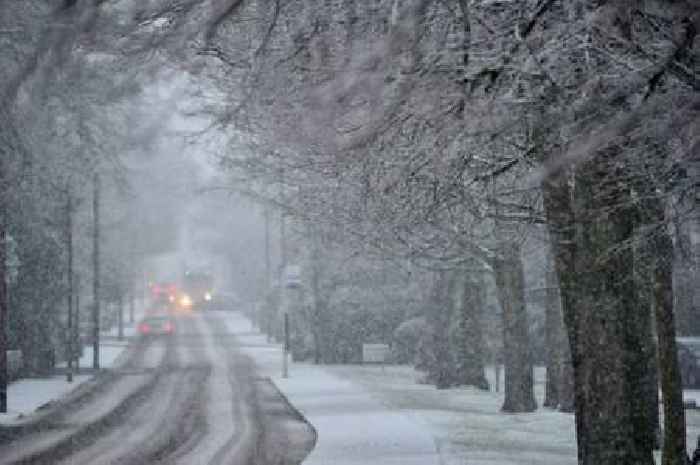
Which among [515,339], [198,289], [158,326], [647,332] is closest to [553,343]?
[515,339]

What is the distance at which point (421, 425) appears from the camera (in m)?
22.0

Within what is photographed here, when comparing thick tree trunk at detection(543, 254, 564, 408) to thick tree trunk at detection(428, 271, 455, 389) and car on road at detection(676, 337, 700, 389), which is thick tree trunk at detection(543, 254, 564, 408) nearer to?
thick tree trunk at detection(428, 271, 455, 389)

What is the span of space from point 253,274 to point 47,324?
164 ft

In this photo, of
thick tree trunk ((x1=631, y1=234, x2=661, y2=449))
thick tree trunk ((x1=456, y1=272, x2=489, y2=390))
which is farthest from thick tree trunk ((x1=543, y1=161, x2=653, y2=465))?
thick tree trunk ((x1=456, y1=272, x2=489, y2=390))

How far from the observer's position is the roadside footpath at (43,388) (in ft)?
88.2

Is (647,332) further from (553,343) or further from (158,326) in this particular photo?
(158,326)

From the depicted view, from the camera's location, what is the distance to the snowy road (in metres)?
19.0

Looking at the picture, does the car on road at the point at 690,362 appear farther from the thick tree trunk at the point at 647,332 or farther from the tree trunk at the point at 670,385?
the tree trunk at the point at 670,385

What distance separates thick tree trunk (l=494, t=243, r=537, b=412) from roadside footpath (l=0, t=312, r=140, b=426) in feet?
33.6

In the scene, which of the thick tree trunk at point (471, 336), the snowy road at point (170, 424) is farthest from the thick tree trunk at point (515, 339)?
the thick tree trunk at point (471, 336)

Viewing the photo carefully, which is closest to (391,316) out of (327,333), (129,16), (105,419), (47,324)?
(327,333)

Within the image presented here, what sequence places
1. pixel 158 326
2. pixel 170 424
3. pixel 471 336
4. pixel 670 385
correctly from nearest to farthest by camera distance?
pixel 670 385 → pixel 170 424 → pixel 471 336 → pixel 158 326

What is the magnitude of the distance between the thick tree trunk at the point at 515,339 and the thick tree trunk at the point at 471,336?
194 inches

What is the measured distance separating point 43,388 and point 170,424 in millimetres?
11452
